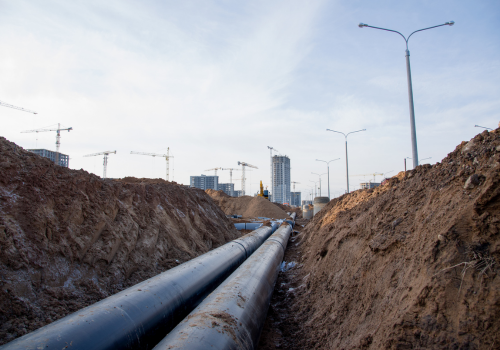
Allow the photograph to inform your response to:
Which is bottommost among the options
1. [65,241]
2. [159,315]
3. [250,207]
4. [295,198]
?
[159,315]

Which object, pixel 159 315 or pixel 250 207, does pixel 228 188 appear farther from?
pixel 159 315

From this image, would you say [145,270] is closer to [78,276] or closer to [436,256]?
[78,276]

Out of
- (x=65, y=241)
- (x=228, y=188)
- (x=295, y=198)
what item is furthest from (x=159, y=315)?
(x=228, y=188)

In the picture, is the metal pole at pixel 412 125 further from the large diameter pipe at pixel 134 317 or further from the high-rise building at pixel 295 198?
the high-rise building at pixel 295 198

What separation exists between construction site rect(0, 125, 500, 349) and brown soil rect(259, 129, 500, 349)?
1 cm

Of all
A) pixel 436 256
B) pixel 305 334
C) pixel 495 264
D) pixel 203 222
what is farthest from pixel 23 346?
pixel 203 222

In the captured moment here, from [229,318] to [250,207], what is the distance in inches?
1172

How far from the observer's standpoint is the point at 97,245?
6449mm

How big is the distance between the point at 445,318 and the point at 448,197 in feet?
5.52

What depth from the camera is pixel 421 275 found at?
299 centimetres

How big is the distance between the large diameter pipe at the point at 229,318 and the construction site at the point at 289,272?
0.02 meters

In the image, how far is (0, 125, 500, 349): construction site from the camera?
8.79ft

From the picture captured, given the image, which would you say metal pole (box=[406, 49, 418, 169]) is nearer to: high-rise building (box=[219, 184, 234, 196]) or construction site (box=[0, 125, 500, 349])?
construction site (box=[0, 125, 500, 349])

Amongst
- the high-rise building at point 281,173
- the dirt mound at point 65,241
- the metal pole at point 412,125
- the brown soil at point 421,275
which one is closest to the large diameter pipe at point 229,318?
the brown soil at point 421,275
